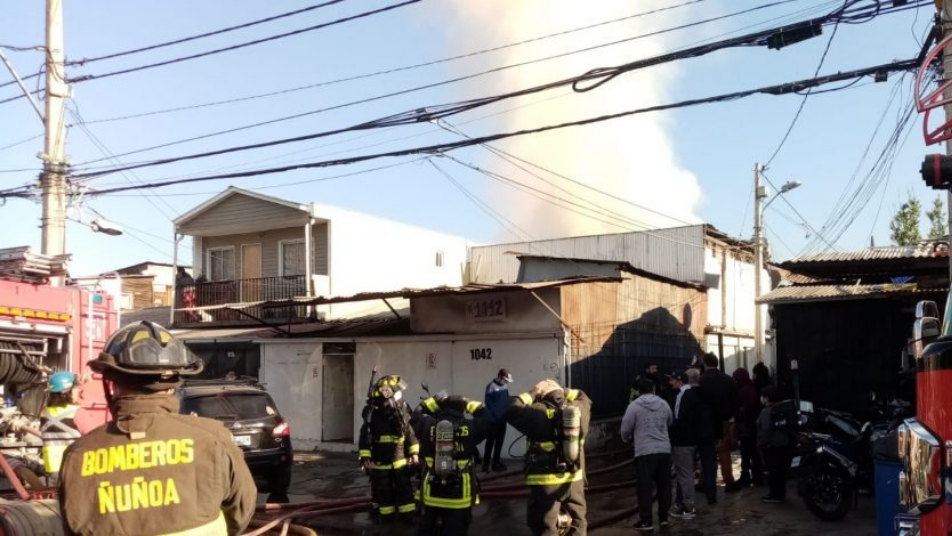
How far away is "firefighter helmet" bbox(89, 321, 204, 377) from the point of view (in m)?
2.88

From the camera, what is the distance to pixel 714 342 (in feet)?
72.8

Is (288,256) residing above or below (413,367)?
above

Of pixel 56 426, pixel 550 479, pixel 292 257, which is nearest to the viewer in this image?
pixel 550 479

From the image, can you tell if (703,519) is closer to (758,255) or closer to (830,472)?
(830,472)

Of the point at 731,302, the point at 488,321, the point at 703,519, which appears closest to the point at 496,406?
the point at 488,321

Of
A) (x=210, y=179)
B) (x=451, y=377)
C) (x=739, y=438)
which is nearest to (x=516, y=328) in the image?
(x=451, y=377)

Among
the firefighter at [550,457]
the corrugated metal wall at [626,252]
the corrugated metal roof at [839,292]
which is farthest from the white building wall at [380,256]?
the firefighter at [550,457]

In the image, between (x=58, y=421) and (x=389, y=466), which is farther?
(x=389, y=466)

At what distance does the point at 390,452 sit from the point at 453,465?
2.14 metres

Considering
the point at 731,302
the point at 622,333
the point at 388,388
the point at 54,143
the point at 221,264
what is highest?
the point at 54,143

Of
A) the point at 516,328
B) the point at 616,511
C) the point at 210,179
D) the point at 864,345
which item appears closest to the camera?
the point at 616,511

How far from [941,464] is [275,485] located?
9.60 m

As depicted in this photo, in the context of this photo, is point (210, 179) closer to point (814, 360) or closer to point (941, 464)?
point (814, 360)

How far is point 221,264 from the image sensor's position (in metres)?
24.6
